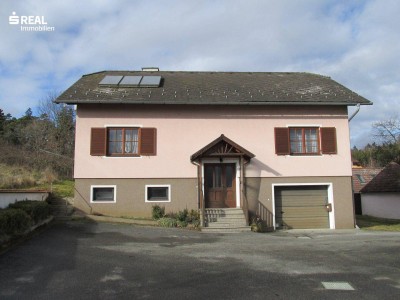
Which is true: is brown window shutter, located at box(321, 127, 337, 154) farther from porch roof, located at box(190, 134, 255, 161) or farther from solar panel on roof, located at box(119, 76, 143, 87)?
solar panel on roof, located at box(119, 76, 143, 87)

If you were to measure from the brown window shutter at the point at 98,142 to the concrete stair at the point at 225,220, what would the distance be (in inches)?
202

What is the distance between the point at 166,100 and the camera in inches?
658

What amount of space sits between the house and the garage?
0.04 metres

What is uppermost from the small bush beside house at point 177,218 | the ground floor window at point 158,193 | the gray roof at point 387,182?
the gray roof at point 387,182

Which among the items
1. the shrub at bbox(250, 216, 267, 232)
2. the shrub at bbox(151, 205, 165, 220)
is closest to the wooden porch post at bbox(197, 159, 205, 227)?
Result: the shrub at bbox(151, 205, 165, 220)

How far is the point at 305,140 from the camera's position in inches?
689

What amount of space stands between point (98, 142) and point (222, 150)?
5315 mm

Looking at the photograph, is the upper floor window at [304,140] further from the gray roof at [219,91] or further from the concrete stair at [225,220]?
the concrete stair at [225,220]

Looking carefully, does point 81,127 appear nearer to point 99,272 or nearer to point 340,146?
point 99,272

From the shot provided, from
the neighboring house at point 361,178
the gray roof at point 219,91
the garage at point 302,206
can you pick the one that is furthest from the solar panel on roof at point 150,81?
the neighboring house at point 361,178

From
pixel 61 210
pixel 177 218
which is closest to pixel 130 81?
pixel 61 210

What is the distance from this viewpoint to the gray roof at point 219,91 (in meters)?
16.8

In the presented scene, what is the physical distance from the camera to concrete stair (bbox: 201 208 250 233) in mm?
14936

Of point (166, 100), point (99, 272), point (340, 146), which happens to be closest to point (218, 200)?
point (166, 100)
